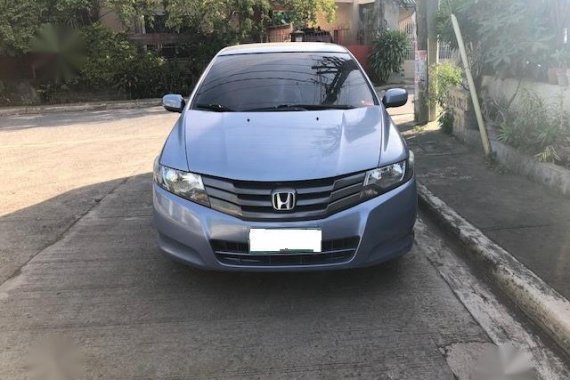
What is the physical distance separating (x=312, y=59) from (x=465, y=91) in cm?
362

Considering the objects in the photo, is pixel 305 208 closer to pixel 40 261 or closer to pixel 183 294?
pixel 183 294

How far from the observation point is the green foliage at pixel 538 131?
5.56 m

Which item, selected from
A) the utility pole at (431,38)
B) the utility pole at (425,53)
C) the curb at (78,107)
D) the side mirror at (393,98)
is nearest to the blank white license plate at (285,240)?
the side mirror at (393,98)

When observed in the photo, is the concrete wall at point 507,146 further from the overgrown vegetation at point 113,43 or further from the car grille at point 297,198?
the overgrown vegetation at point 113,43

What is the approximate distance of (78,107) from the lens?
642 inches

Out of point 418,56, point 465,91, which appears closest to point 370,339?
point 465,91

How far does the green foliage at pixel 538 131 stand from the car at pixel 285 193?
93.1 inches

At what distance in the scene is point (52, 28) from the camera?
1634cm

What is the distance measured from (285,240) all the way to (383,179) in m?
0.76

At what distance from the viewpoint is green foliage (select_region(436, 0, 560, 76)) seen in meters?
6.00

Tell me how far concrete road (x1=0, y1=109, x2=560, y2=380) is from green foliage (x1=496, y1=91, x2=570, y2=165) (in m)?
1.71

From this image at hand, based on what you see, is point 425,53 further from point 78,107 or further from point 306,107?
point 78,107

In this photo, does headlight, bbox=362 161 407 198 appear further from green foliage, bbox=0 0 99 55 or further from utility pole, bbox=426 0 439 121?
green foliage, bbox=0 0 99 55

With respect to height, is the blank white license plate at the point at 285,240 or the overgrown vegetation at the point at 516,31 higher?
the overgrown vegetation at the point at 516,31
